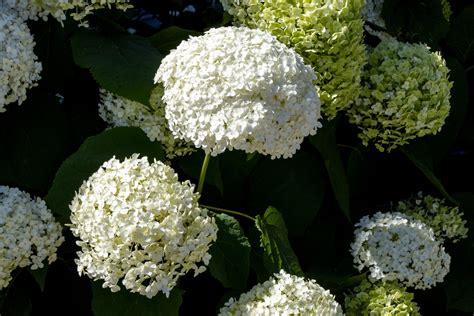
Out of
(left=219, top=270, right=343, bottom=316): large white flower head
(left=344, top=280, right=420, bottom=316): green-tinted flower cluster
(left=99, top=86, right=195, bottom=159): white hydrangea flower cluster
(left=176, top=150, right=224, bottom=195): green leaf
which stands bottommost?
(left=344, top=280, right=420, bottom=316): green-tinted flower cluster

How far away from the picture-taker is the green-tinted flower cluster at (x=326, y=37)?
173 cm

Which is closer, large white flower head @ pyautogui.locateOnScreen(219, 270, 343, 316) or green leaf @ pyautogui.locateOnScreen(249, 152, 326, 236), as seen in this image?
large white flower head @ pyautogui.locateOnScreen(219, 270, 343, 316)

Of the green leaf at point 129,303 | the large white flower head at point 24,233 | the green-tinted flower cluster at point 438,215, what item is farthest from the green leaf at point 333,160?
the large white flower head at point 24,233

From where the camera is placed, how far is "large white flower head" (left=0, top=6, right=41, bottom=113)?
1.62 metres

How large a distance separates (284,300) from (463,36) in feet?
4.43

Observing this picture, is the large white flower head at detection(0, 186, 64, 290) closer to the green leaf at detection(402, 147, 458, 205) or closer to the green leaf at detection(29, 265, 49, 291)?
the green leaf at detection(29, 265, 49, 291)

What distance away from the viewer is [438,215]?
2.16m

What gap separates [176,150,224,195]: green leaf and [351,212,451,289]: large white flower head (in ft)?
1.30

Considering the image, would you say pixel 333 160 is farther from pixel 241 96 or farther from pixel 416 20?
pixel 416 20

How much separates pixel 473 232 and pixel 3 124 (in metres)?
1.36

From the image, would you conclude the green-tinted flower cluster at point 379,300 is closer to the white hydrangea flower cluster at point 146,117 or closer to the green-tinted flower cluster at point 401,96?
the green-tinted flower cluster at point 401,96

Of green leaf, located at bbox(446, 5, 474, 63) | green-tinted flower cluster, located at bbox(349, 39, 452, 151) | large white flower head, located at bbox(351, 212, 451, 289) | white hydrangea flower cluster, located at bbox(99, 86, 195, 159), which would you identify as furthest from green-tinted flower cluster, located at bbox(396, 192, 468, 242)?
white hydrangea flower cluster, located at bbox(99, 86, 195, 159)

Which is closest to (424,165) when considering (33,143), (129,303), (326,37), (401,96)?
(401,96)

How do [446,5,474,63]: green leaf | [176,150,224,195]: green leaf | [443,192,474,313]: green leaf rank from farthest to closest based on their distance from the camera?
[446,5,474,63]: green leaf < [443,192,474,313]: green leaf < [176,150,224,195]: green leaf
